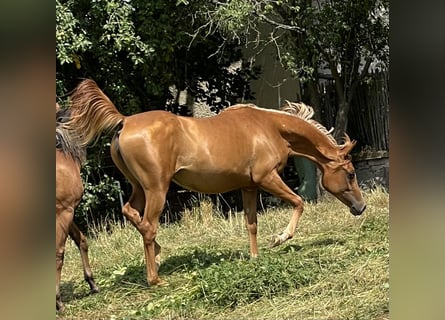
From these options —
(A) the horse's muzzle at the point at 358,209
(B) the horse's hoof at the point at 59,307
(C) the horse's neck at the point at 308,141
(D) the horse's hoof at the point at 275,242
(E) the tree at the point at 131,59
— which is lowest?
(B) the horse's hoof at the point at 59,307

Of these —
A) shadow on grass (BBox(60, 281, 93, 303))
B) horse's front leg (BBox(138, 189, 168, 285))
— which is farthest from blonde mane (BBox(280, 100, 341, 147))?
shadow on grass (BBox(60, 281, 93, 303))

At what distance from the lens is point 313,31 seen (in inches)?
255

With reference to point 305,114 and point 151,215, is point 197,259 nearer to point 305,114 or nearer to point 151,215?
point 151,215

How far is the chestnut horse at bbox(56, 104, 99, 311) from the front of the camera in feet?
12.3

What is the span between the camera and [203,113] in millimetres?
6711

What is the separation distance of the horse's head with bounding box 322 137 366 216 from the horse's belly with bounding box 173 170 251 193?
76 centimetres

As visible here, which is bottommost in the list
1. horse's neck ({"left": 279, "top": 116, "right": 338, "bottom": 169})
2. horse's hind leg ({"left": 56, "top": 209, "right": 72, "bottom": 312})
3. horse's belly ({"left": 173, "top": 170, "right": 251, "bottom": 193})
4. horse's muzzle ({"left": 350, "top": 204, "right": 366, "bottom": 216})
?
horse's muzzle ({"left": 350, "top": 204, "right": 366, "bottom": 216})

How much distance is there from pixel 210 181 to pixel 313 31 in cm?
282

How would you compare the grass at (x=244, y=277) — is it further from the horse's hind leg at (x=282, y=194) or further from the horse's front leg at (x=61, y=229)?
the horse's front leg at (x=61, y=229)

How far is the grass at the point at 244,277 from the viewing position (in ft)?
12.8

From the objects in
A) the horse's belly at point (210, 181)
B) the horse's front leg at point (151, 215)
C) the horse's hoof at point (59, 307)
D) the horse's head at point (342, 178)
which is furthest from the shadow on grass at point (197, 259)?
the horse's head at point (342, 178)

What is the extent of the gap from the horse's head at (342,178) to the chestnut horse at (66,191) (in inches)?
81.2

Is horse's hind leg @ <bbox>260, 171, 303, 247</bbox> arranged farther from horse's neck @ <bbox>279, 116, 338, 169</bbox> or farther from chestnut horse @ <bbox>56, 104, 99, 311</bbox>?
chestnut horse @ <bbox>56, 104, 99, 311</bbox>
